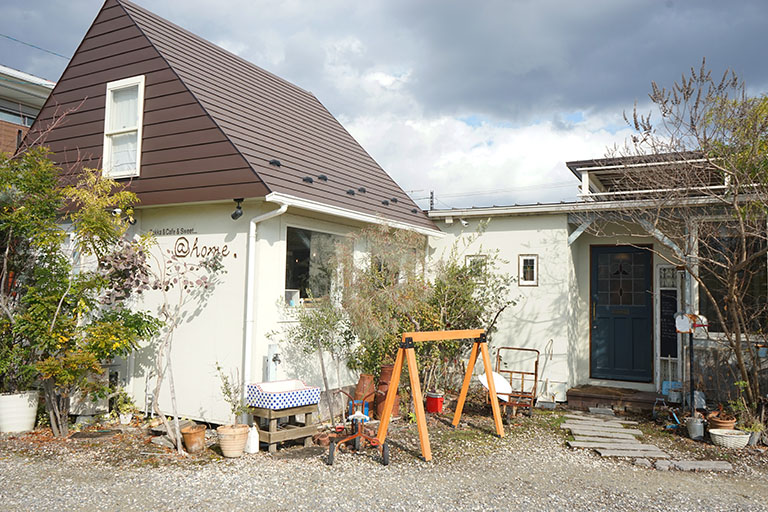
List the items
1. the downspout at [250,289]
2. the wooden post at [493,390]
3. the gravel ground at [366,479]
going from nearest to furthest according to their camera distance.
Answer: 1. the gravel ground at [366,479]
2. the downspout at [250,289]
3. the wooden post at [493,390]

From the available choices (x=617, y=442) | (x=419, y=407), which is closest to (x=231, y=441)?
(x=419, y=407)

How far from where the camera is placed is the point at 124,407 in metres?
7.50

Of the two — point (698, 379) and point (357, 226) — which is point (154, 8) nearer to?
point (357, 226)

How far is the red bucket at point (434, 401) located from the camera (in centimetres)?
818

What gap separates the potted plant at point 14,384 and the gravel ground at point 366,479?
34 centimetres

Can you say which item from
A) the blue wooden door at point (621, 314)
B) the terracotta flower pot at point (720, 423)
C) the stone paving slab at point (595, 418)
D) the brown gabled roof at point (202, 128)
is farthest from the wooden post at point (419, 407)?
the blue wooden door at point (621, 314)

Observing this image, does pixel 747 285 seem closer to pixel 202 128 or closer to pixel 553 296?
pixel 553 296

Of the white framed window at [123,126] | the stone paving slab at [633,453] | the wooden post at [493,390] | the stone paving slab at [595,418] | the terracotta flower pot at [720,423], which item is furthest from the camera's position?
the white framed window at [123,126]

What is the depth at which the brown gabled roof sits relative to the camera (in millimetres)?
7336

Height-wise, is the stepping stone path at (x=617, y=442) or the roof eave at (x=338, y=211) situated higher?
the roof eave at (x=338, y=211)

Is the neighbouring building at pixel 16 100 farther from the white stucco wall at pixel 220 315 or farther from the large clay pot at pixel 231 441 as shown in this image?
the large clay pot at pixel 231 441

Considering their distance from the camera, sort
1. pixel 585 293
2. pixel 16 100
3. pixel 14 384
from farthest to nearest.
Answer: pixel 16 100, pixel 585 293, pixel 14 384

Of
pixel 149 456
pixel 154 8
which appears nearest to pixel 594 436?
pixel 149 456

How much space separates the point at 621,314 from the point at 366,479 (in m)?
6.31
